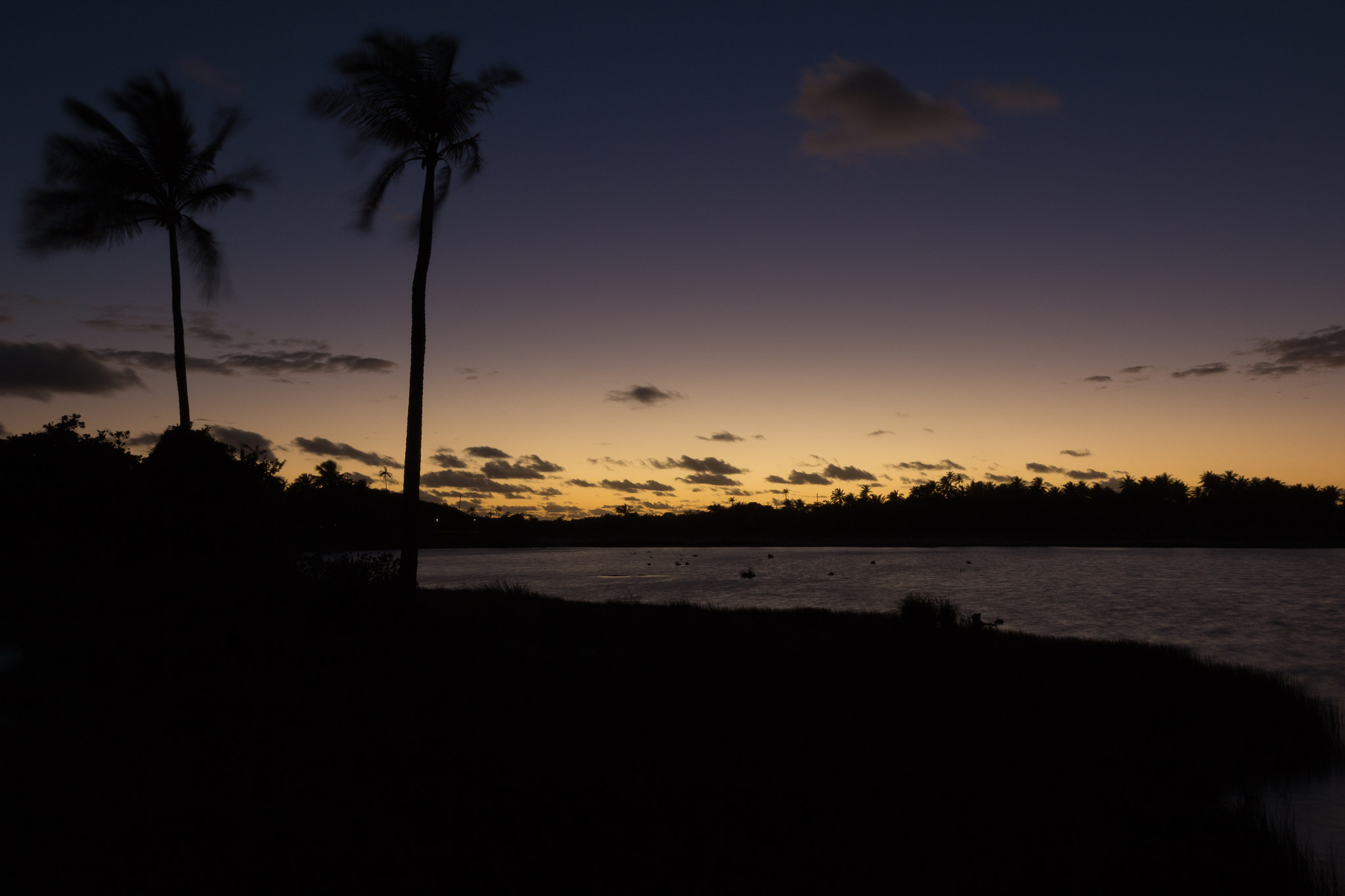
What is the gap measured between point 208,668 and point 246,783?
5720mm

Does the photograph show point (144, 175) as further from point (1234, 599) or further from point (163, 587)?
point (1234, 599)

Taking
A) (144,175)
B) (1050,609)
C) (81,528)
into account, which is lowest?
(1050,609)

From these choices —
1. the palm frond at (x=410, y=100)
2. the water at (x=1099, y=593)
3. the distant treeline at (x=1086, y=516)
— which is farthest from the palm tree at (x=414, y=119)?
the distant treeline at (x=1086, y=516)

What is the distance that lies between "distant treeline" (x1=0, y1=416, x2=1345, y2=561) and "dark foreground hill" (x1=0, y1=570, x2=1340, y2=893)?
4048 millimetres

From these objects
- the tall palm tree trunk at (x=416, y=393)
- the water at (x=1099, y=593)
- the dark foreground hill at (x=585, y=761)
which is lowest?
the water at (x=1099, y=593)

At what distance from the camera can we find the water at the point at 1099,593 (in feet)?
68.3

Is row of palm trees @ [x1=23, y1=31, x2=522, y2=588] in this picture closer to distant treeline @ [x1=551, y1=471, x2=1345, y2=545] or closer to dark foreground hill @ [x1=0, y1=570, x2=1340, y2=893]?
dark foreground hill @ [x1=0, y1=570, x2=1340, y2=893]

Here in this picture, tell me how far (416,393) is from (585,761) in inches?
553

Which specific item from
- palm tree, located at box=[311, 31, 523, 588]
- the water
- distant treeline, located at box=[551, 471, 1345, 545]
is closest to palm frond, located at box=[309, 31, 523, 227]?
palm tree, located at box=[311, 31, 523, 588]

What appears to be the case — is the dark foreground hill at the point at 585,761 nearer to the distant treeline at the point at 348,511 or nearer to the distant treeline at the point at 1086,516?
the distant treeline at the point at 348,511

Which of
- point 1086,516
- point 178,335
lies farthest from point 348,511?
point 1086,516

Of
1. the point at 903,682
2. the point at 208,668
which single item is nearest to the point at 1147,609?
the point at 903,682

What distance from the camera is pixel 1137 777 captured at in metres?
9.62

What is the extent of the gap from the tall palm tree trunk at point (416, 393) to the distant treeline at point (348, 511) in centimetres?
378
